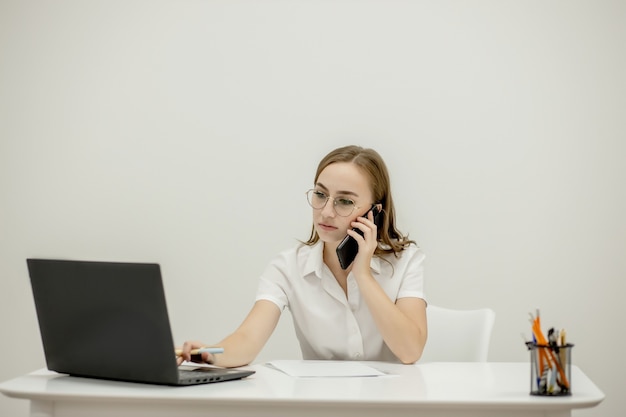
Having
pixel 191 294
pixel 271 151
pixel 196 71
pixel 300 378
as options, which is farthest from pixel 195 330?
pixel 300 378

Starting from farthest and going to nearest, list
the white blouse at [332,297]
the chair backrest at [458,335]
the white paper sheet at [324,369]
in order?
the chair backrest at [458,335] < the white blouse at [332,297] < the white paper sheet at [324,369]

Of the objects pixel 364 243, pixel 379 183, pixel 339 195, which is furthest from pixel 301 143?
pixel 364 243

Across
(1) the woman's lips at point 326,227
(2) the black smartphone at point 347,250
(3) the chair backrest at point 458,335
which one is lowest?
(3) the chair backrest at point 458,335

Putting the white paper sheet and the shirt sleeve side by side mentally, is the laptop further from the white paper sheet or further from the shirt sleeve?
the shirt sleeve

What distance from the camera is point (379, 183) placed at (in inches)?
103

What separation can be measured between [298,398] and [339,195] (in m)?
1.00

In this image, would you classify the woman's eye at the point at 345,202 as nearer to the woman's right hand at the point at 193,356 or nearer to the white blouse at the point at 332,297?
the white blouse at the point at 332,297

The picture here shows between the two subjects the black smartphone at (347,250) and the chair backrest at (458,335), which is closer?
the black smartphone at (347,250)

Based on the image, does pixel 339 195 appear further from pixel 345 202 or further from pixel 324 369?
pixel 324 369

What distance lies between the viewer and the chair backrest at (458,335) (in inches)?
103

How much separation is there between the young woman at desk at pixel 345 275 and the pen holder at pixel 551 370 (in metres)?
0.72

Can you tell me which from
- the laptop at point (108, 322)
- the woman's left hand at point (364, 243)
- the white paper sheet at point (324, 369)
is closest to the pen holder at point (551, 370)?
the white paper sheet at point (324, 369)

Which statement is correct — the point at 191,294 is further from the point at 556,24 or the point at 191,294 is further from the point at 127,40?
the point at 556,24

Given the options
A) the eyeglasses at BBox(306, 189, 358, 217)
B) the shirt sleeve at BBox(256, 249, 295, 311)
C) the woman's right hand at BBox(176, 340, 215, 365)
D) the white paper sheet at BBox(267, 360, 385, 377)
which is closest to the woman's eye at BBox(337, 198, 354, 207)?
the eyeglasses at BBox(306, 189, 358, 217)
